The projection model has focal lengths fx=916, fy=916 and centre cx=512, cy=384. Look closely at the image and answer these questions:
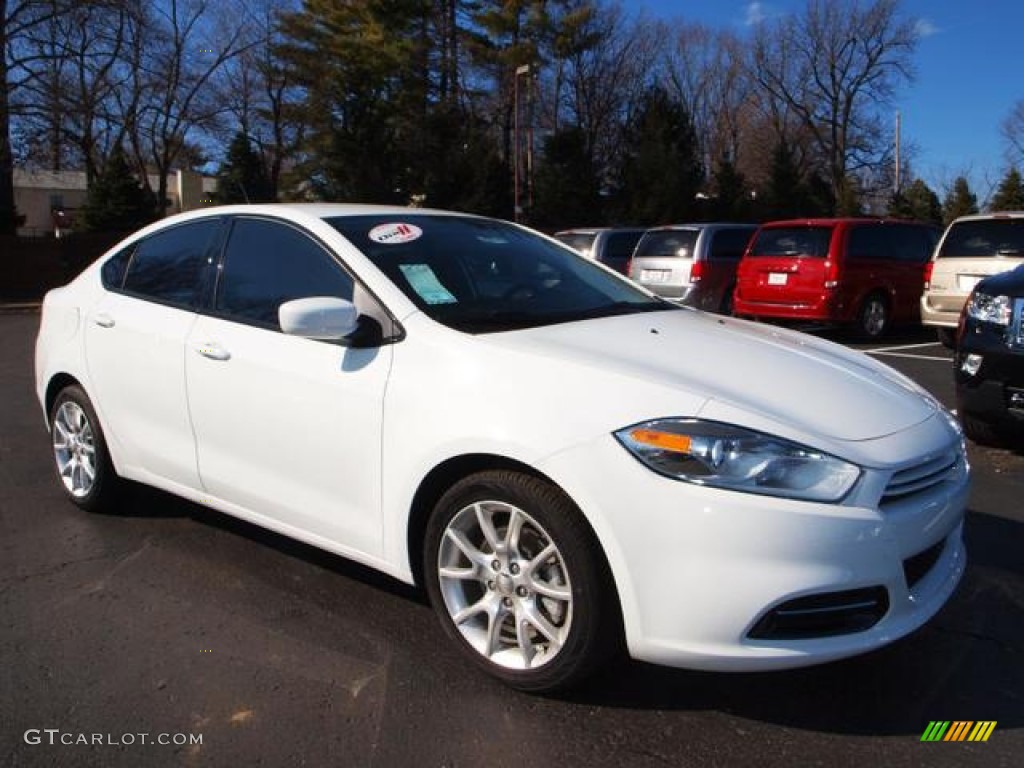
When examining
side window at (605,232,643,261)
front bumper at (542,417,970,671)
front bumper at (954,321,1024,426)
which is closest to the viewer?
front bumper at (542,417,970,671)

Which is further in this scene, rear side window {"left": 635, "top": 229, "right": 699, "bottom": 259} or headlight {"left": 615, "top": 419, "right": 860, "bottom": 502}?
rear side window {"left": 635, "top": 229, "right": 699, "bottom": 259}

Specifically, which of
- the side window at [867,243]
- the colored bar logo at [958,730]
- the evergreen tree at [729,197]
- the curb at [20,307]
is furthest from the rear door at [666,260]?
the evergreen tree at [729,197]

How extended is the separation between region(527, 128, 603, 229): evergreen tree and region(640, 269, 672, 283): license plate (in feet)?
72.8

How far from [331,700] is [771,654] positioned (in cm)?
133

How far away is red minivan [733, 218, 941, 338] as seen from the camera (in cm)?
1155

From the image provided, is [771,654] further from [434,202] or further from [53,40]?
[434,202]

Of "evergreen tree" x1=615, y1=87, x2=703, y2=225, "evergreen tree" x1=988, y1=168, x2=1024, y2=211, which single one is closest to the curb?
"evergreen tree" x1=615, y1=87, x2=703, y2=225

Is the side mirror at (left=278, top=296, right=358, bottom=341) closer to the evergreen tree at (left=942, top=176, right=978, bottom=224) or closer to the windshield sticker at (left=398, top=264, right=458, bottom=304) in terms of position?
the windshield sticker at (left=398, top=264, right=458, bottom=304)

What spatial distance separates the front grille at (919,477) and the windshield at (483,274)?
4.12 feet

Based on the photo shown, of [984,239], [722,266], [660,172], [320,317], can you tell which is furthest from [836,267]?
[660,172]

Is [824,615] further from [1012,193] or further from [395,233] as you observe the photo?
[1012,193]

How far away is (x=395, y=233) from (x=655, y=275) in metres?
10.1

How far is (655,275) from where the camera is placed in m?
13.4

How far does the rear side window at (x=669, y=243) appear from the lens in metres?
13.2
